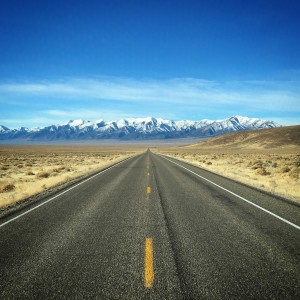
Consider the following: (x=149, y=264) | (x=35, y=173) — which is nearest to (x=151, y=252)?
(x=149, y=264)

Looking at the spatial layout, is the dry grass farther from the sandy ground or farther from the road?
the sandy ground

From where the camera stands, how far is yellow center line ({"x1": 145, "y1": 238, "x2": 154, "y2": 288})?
4.45 meters

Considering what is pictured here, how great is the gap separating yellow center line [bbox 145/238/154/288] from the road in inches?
0.7

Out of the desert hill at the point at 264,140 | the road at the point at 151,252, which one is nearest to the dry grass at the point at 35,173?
the road at the point at 151,252

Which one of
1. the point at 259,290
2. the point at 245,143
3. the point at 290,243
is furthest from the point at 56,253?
the point at 245,143

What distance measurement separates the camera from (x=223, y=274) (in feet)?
15.4

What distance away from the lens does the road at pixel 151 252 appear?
13.9 feet

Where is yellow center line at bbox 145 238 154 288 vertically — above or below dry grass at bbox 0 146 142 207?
above

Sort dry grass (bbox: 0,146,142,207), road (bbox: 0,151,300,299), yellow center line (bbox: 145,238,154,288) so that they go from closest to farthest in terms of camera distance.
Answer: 1. road (bbox: 0,151,300,299)
2. yellow center line (bbox: 145,238,154,288)
3. dry grass (bbox: 0,146,142,207)

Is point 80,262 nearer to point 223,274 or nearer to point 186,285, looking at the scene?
point 186,285

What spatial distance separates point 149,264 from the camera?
5.06 meters

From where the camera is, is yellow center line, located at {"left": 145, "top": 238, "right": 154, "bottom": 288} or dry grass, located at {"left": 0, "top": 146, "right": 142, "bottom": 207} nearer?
yellow center line, located at {"left": 145, "top": 238, "right": 154, "bottom": 288}

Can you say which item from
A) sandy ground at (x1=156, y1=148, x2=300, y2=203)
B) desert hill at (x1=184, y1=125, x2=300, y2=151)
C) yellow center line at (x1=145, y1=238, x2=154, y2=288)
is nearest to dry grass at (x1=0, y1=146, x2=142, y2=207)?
yellow center line at (x1=145, y1=238, x2=154, y2=288)

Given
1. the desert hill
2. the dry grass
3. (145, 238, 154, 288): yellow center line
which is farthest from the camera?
the desert hill
